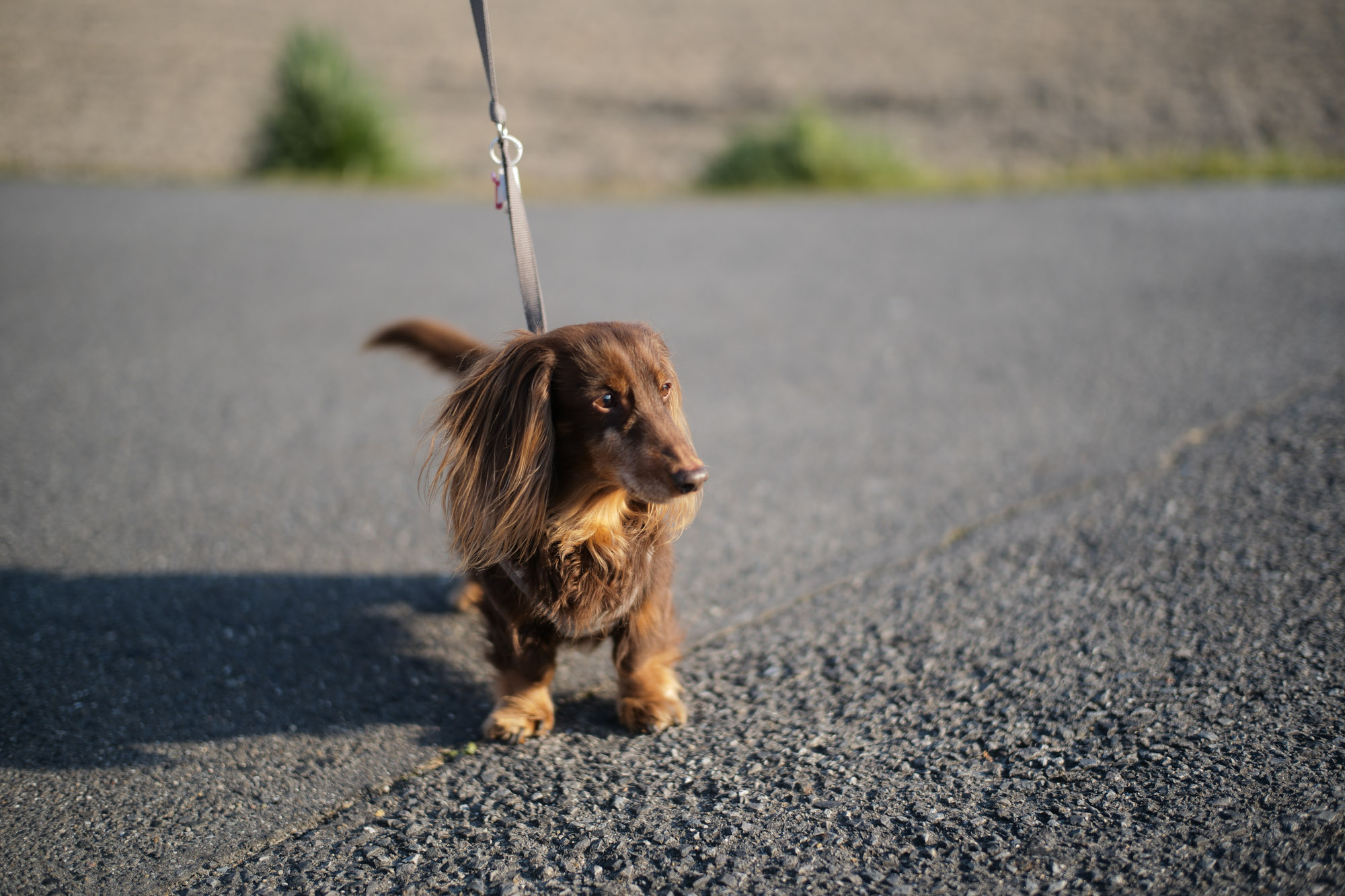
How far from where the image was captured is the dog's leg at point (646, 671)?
2.36m

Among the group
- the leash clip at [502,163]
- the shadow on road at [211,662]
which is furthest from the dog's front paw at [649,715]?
the leash clip at [502,163]

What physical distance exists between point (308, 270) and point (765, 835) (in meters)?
6.70

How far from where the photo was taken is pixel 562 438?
83.9 inches

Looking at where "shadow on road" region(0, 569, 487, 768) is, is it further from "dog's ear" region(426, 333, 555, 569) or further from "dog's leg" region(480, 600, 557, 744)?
"dog's ear" region(426, 333, 555, 569)

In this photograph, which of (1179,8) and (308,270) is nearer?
(308,270)

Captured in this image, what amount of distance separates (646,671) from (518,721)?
1.18 ft

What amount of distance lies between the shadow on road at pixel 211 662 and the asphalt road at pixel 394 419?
0.01 metres

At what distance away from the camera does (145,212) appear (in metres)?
8.89

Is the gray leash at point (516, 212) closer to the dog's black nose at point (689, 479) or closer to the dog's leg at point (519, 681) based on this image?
the dog's black nose at point (689, 479)

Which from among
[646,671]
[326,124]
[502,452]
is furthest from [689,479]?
[326,124]

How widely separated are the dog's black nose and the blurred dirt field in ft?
31.8

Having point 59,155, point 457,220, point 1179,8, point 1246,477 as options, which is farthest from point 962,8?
point 1246,477

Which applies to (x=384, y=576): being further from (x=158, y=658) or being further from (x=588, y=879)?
(x=588, y=879)

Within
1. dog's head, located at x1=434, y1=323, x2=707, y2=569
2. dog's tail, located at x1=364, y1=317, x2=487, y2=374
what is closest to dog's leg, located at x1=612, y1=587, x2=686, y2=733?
dog's head, located at x1=434, y1=323, x2=707, y2=569
